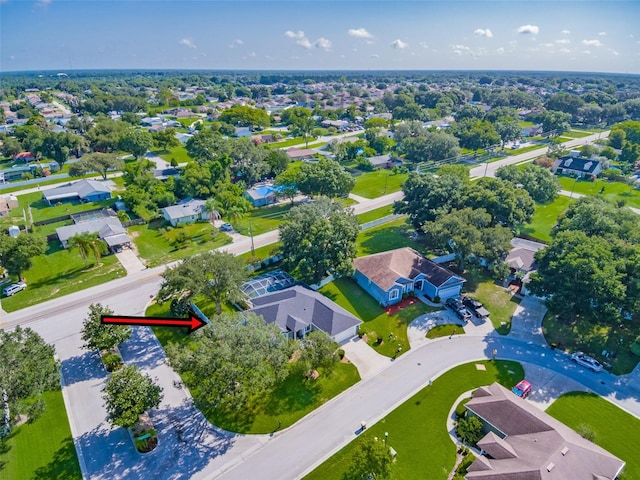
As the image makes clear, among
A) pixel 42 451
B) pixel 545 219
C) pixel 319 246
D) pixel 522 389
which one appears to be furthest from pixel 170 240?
pixel 545 219

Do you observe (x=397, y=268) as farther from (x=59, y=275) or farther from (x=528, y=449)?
(x=59, y=275)

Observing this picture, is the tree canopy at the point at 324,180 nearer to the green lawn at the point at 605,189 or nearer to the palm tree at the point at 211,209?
the palm tree at the point at 211,209

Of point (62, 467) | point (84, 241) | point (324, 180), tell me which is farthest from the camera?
point (324, 180)

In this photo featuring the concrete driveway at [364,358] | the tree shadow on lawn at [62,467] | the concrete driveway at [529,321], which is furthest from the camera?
the concrete driveway at [529,321]

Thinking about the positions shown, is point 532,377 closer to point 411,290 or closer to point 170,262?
point 411,290

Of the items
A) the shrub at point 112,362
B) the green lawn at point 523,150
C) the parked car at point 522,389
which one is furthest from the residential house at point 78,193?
the green lawn at point 523,150

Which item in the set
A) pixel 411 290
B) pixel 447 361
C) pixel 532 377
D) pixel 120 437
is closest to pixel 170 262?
pixel 120 437

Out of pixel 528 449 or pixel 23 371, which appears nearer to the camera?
pixel 528 449
